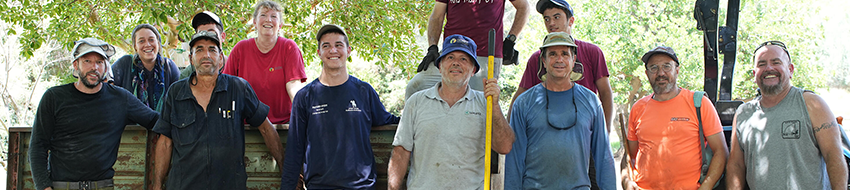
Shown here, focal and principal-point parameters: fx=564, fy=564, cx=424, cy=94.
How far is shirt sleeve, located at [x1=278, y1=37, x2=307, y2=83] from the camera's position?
195 inches

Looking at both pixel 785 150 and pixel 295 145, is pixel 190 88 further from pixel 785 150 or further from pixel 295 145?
pixel 785 150

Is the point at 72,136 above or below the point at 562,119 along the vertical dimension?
below

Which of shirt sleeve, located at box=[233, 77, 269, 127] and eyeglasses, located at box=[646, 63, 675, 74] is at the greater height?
eyeglasses, located at box=[646, 63, 675, 74]

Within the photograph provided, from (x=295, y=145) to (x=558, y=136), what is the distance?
1862 millimetres

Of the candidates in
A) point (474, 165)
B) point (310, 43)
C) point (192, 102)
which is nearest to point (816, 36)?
point (310, 43)

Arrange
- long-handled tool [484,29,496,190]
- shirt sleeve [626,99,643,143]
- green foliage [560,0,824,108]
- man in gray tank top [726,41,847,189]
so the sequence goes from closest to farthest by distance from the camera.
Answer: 1. long-handled tool [484,29,496,190]
2. man in gray tank top [726,41,847,189]
3. shirt sleeve [626,99,643,143]
4. green foliage [560,0,824,108]

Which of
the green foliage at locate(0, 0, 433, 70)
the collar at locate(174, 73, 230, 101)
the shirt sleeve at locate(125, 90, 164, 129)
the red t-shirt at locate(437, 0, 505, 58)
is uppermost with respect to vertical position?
the green foliage at locate(0, 0, 433, 70)

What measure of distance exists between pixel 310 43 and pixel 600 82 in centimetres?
655

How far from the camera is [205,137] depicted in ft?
13.5

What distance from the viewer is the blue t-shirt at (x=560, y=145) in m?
3.69

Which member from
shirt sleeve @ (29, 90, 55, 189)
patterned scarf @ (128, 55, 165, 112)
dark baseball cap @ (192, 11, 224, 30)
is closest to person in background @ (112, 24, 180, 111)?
patterned scarf @ (128, 55, 165, 112)

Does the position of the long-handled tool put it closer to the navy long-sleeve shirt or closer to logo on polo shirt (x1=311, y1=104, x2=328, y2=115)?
logo on polo shirt (x1=311, y1=104, x2=328, y2=115)

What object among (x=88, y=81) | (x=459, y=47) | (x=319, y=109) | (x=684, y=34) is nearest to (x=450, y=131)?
(x=459, y=47)

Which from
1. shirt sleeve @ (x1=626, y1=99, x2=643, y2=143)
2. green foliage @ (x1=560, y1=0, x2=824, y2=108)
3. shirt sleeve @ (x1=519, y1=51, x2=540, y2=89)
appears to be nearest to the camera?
shirt sleeve @ (x1=626, y1=99, x2=643, y2=143)
